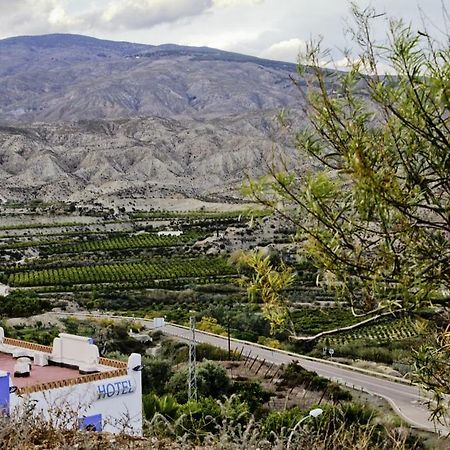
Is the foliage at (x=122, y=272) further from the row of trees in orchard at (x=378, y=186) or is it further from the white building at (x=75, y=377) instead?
the row of trees in orchard at (x=378, y=186)

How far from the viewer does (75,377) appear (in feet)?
46.9

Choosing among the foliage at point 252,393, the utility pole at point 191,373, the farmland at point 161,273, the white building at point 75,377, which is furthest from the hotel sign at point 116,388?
the farmland at point 161,273

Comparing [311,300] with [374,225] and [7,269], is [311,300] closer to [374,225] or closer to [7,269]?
[7,269]

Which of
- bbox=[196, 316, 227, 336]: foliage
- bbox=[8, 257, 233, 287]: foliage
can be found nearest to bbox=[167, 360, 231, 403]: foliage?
bbox=[196, 316, 227, 336]: foliage

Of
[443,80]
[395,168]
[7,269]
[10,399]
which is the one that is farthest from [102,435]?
[7,269]

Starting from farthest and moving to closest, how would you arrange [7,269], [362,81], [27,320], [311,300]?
[7,269]
[311,300]
[27,320]
[362,81]

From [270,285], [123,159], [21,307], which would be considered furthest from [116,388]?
[123,159]

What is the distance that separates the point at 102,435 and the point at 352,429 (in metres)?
1.82

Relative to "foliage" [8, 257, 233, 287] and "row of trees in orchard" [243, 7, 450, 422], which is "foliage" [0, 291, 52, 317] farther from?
"row of trees in orchard" [243, 7, 450, 422]

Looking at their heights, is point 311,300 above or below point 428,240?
below

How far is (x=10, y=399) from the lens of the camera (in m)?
11.5

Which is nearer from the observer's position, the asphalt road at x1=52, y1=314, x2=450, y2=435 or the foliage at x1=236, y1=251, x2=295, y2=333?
the foliage at x1=236, y1=251, x2=295, y2=333

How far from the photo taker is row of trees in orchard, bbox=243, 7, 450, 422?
4.80 metres

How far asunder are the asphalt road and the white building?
8.25 metres
